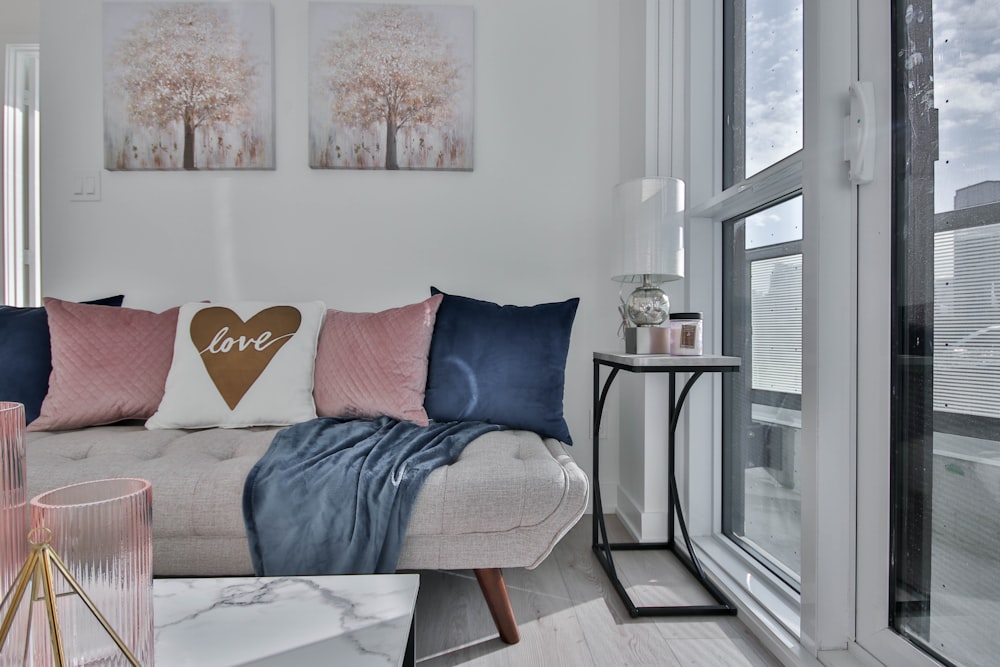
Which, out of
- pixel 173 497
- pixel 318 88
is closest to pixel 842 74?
pixel 173 497

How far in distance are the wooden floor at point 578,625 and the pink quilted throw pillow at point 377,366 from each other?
0.55 meters

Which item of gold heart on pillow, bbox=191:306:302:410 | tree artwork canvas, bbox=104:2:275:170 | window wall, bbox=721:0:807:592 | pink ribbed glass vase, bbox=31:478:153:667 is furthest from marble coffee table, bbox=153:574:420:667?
tree artwork canvas, bbox=104:2:275:170

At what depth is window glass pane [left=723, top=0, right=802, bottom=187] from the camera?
1.55 meters

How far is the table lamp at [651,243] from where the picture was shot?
175 cm

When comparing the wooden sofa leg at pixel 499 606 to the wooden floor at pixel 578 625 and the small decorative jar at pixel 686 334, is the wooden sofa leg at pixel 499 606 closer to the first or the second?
the wooden floor at pixel 578 625

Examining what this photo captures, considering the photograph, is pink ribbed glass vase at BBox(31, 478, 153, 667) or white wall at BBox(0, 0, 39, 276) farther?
white wall at BBox(0, 0, 39, 276)

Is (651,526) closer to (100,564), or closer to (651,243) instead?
(651,243)

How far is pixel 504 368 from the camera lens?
6.15ft

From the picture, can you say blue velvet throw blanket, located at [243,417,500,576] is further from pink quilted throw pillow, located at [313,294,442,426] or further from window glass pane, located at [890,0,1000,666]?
window glass pane, located at [890,0,1000,666]

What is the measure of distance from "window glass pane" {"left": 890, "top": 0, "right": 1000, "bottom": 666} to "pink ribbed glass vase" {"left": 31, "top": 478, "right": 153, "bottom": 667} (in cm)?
116

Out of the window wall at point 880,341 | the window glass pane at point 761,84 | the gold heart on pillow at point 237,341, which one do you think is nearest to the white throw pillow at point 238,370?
the gold heart on pillow at point 237,341

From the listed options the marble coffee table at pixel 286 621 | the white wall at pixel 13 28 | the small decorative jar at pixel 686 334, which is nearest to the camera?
the marble coffee table at pixel 286 621

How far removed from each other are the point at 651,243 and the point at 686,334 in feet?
0.97

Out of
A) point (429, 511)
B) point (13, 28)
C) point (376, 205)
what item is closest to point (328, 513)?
point (429, 511)
